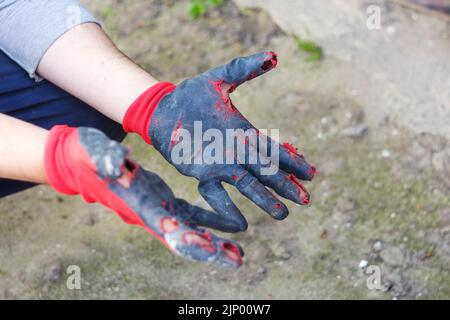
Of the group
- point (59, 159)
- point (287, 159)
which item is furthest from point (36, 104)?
point (287, 159)

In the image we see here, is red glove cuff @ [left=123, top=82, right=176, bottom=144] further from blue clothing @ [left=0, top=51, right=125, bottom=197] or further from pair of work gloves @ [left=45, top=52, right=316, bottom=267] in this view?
blue clothing @ [left=0, top=51, right=125, bottom=197]

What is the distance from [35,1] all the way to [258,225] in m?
0.90

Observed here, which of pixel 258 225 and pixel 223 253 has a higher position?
pixel 223 253

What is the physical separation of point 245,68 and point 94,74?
37 centimetres

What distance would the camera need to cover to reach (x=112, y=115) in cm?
175

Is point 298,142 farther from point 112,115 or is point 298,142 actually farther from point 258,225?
point 112,115

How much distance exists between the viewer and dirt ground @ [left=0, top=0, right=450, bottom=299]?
2037 mm

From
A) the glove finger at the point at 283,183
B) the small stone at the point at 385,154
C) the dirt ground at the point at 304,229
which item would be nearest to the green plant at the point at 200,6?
the dirt ground at the point at 304,229

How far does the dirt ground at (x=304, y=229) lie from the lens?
2037 millimetres

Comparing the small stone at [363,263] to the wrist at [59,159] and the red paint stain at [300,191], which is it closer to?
the red paint stain at [300,191]

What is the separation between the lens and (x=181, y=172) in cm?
164

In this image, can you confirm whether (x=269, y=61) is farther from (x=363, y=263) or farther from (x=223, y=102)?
(x=363, y=263)
